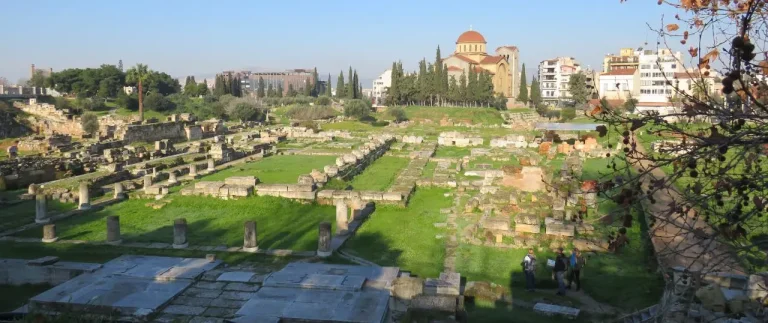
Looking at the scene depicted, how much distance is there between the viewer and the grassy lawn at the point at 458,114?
68.2 meters

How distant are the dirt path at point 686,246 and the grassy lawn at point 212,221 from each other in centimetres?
827

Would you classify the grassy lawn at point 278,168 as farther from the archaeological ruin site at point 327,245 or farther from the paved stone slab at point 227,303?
the paved stone slab at point 227,303

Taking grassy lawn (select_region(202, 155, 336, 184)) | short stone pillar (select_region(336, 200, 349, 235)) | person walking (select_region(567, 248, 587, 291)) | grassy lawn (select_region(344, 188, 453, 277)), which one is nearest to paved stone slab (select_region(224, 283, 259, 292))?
grassy lawn (select_region(344, 188, 453, 277))

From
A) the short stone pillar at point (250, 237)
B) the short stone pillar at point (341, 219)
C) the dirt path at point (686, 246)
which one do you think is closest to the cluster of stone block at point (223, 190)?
the short stone pillar at point (341, 219)

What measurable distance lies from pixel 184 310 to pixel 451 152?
3070 centimetres

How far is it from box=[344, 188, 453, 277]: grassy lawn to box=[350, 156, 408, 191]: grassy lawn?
4027mm

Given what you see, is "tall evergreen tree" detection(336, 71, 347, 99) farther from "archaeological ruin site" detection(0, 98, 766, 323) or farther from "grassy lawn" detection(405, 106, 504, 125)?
"archaeological ruin site" detection(0, 98, 766, 323)

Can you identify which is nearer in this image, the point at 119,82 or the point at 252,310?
the point at 252,310

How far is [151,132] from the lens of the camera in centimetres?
4516

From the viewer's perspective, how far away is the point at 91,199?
68.6ft

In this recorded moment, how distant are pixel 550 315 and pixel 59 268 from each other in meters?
9.32

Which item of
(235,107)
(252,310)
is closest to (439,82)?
(235,107)

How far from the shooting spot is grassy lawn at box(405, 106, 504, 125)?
6819 centimetres

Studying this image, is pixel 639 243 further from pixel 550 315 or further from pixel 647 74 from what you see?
pixel 647 74
